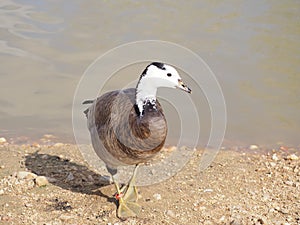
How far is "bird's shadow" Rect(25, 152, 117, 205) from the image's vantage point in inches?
220

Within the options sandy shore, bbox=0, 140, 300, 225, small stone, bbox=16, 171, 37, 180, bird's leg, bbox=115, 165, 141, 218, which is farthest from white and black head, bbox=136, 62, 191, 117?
small stone, bbox=16, 171, 37, 180

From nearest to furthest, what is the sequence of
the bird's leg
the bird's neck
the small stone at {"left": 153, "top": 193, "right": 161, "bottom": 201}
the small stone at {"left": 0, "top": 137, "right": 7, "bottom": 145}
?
the bird's neck < the bird's leg < the small stone at {"left": 153, "top": 193, "right": 161, "bottom": 201} < the small stone at {"left": 0, "top": 137, "right": 7, "bottom": 145}

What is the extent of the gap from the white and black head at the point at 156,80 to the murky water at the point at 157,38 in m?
3.28

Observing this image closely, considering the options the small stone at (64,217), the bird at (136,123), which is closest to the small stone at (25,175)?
the small stone at (64,217)

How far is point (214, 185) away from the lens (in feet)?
18.6

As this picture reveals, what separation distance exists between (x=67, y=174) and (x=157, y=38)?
5784mm

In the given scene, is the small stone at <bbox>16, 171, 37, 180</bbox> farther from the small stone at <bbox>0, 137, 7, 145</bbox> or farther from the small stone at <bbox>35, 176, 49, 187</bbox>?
the small stone at <bbox>0, 137, 7, 145</bbox>

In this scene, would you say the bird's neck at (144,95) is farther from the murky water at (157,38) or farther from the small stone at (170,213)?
the murky water at (157,38)

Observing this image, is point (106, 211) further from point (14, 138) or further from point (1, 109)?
point (1, 109)

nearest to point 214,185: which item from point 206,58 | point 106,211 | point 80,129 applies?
point 106,211

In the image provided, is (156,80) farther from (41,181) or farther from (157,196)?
(41,181)

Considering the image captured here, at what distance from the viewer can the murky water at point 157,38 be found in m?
8.15

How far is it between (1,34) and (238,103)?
18.6 feet

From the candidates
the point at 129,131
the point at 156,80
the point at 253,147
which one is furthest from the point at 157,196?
the point at 253,147
